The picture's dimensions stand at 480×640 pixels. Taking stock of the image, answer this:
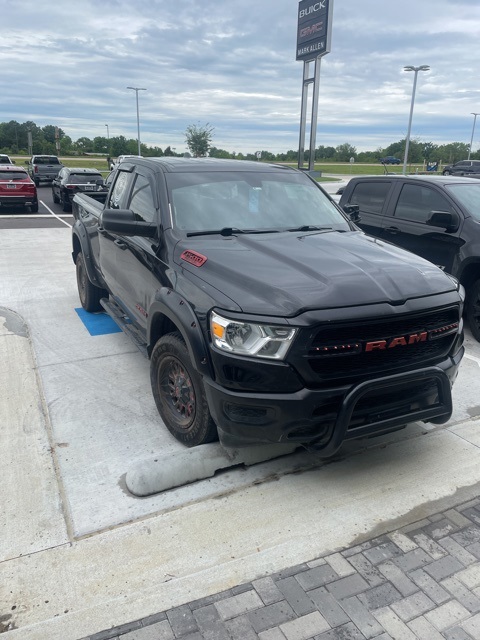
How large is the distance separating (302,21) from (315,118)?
628cm

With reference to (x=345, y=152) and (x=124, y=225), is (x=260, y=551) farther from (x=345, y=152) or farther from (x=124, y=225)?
(x=345, y=152)

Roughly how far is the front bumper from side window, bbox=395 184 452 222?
13.1 ft

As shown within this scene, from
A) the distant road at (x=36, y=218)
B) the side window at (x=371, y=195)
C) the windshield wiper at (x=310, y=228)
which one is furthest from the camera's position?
the distant road at (x=36, y=218)

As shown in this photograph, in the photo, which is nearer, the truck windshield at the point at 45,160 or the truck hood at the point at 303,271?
the truck hood at the point at 303,271

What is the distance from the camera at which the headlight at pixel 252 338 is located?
9.02 feet

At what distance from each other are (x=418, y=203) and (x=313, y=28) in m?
24.7

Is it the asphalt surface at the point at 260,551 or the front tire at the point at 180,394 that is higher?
the front tire at the point at 180,394

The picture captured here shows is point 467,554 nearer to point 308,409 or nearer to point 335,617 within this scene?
point 335,617

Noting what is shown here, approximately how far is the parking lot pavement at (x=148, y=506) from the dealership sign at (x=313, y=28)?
26.3 metres

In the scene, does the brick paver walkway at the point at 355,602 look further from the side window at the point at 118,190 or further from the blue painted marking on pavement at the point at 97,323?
the blue painted marking on pavement at the point at 97,323

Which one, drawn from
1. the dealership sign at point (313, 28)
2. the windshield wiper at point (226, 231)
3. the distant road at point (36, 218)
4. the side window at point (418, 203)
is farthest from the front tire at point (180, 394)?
the dealership sign at point (313, 28)

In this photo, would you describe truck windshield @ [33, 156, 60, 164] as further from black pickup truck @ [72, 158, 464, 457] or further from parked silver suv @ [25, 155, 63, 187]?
black pickup truck @ [72, 158, 464, 457]

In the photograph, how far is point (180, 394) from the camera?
3.51m

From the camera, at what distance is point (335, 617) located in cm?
232
